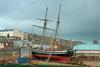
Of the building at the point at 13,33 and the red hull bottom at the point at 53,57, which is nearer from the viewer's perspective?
the red hull bottom at the point at 53,57

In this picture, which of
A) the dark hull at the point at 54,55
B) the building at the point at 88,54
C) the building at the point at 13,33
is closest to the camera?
the building at the point at 88,54

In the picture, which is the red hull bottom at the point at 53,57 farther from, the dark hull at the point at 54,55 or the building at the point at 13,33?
the building at the point at 13,33

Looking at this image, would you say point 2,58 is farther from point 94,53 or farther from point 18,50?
point 94,53

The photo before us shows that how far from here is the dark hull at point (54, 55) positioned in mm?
61263

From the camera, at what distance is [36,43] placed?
9506 centimetres

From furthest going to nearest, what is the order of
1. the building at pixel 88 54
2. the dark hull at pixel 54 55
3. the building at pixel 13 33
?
the building at pixel 13 33, the dark hull at pixel 54 55, the building at pixel 88 54

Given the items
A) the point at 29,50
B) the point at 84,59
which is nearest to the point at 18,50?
the point at 29,50

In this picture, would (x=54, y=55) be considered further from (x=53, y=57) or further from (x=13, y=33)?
(x=13, y=33)

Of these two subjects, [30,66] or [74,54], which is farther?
[74,54]

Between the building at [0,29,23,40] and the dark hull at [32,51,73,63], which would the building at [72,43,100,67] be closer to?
the dark hull at [32,51,73,63]

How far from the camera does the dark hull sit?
61263 millimetres

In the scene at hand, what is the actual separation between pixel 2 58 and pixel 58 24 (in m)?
21.8

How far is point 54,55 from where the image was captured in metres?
62.1

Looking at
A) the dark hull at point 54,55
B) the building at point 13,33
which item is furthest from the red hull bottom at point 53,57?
the building at point 13,33
